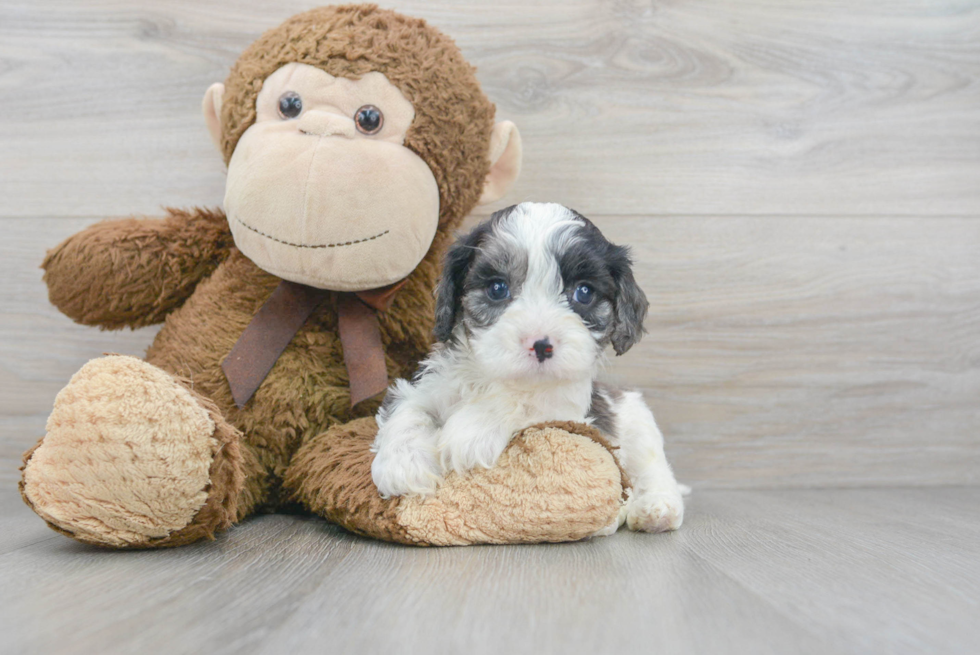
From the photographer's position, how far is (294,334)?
1.70m

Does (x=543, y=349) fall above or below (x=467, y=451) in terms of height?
above

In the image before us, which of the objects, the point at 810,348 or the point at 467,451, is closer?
the point at 467,451

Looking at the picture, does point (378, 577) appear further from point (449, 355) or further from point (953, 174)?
point (953, 174)

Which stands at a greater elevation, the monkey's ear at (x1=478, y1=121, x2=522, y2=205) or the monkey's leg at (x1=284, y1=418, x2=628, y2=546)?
the monkey's ear at (x1=478, y1=121, x2=522, y2=205)

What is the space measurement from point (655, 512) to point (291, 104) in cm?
118

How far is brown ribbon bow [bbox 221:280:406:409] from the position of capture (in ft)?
5.40

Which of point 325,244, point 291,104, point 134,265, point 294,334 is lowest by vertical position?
Answer: point 294,334

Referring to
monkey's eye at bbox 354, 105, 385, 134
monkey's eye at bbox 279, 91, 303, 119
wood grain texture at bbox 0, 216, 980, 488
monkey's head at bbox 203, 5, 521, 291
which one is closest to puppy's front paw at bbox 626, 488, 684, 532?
wood grain texture at bbox 0, 216, 980, 488

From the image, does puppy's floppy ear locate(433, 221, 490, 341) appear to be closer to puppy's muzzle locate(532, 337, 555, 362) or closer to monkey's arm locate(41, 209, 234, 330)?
puppy's muzzle locate(532, 337, 555, 362)

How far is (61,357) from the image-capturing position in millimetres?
2100

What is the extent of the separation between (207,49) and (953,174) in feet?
7.38

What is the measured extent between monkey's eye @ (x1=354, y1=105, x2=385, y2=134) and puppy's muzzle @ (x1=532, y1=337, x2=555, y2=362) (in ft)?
2.12

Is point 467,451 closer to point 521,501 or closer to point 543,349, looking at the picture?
point 521,501

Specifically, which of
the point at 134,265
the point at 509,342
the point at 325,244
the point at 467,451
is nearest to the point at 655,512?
the point at 467,451
